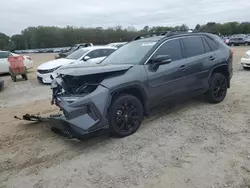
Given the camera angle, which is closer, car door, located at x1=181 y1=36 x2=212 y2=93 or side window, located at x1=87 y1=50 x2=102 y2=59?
car door, located at x1=181 y1=36 x2=212 y2=93

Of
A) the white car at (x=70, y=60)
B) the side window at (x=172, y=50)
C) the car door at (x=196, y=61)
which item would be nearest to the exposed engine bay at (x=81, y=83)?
the side window at (x=172, y=50)

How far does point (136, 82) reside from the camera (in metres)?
4.92

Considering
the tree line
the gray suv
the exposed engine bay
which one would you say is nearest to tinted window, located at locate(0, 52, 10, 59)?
the gray suv

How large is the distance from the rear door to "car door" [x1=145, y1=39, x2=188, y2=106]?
19cm

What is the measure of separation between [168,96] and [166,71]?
0.49 meters

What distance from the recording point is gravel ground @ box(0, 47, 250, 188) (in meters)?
3.54

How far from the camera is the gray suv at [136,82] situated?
438 cm

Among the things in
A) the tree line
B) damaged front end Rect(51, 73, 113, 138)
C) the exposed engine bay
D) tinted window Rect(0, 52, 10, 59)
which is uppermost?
the tree line

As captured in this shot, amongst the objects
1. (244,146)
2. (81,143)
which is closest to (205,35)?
(244,146)

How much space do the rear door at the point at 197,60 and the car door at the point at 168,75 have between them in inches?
7.5

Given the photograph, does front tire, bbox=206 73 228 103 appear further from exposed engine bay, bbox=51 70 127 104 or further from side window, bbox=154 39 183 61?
exposed engine bay, bbox=51 70 127 104

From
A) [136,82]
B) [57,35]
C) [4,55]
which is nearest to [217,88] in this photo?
[136,82]

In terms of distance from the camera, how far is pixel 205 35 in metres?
6.69

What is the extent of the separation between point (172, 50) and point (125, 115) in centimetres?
185
